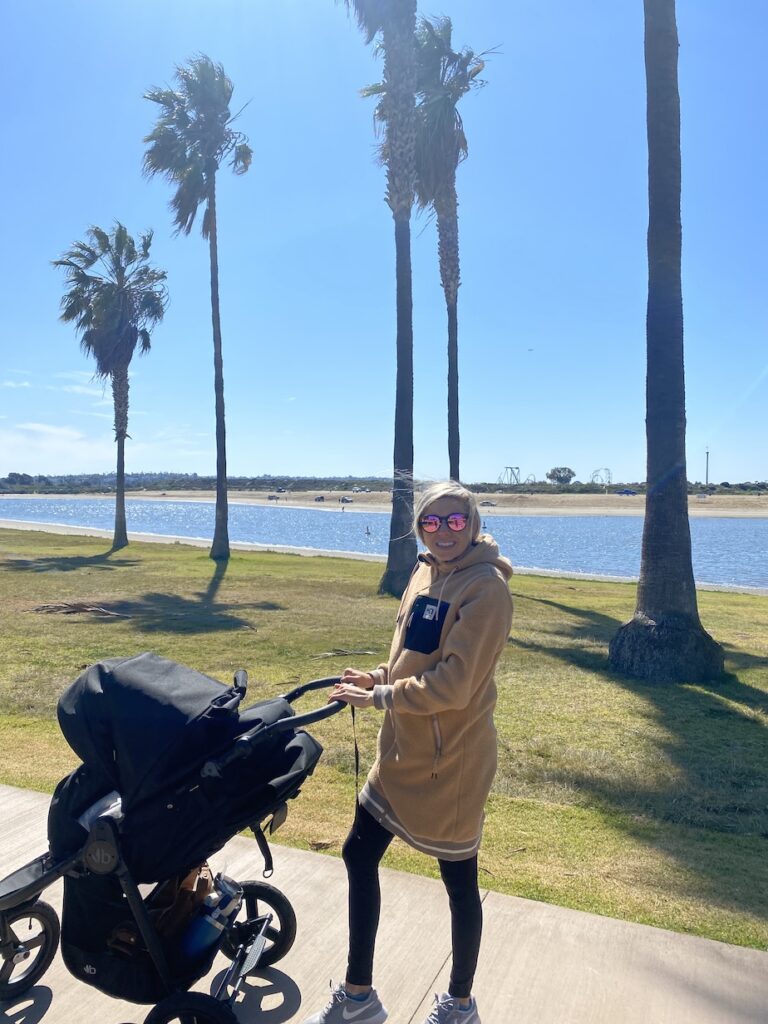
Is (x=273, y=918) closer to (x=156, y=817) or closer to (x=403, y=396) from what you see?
(x=156, y=817)

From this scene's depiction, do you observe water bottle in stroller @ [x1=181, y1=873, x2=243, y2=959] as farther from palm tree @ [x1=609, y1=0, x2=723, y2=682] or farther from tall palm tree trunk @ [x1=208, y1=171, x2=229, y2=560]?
tall palm tree trunk @ [x1=208, y1=171, x2=229, y2=560]

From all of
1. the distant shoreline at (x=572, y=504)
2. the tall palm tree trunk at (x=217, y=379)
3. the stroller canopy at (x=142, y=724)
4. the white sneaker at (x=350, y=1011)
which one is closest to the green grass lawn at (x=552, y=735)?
the white sneaker at (x=350, y=1011)

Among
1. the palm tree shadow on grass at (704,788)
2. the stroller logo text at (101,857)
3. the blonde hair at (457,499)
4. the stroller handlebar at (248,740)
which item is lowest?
the palm tree shadow on grass at (704,788)

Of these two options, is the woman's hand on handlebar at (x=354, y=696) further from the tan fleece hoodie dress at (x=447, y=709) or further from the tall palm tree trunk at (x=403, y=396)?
the tall palm tree trunk at (x=403, y=396)

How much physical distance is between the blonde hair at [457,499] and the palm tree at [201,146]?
67.5 feet

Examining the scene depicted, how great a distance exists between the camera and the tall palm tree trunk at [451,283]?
64.3 feet

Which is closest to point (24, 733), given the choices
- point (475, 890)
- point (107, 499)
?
point (475, 890)

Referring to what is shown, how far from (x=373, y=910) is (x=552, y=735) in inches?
155

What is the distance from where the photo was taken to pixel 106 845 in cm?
218

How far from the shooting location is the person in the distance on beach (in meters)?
2.35

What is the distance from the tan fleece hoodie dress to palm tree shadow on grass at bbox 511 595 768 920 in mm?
1850

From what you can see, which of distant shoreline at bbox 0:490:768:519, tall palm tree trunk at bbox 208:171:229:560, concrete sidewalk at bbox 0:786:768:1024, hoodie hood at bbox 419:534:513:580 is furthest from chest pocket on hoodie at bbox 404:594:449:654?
distant shoreline at bbox 0:490:768:519

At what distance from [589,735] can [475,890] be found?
3.98m

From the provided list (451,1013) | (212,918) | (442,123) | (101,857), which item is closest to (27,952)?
(212,918)
